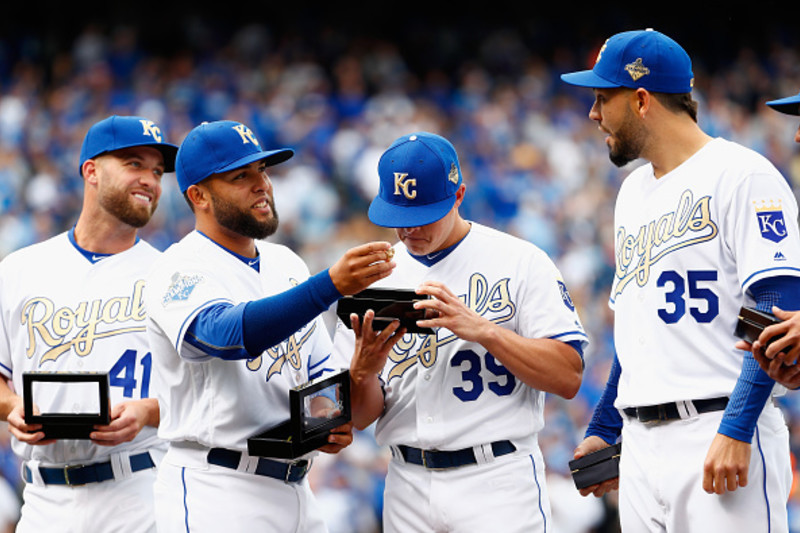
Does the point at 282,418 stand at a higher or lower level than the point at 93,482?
higher

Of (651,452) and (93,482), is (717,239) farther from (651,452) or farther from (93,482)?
(93,482)

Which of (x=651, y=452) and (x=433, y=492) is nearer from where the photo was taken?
(x=651, y=452)

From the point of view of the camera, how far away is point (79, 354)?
3.56 metres

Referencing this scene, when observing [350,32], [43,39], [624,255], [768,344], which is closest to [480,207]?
[350,32]

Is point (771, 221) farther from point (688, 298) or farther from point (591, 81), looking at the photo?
point (591, 81)

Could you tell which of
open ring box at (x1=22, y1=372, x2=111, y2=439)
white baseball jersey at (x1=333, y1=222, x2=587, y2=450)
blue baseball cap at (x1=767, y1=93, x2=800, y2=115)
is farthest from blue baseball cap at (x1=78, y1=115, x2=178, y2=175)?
blue baseball cap at (x1=767, y1=93, x2=800, y2=115)

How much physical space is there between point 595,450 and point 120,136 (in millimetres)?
2239

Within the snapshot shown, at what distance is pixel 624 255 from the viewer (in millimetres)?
3109

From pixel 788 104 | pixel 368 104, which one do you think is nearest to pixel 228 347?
pixel 788 104

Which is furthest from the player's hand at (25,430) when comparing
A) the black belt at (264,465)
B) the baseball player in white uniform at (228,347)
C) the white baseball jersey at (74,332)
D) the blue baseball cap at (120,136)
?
the blue baseball cap at (120,136)

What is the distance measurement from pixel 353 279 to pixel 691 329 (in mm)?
1013

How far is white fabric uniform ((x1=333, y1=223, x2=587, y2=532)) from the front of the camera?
305 cm

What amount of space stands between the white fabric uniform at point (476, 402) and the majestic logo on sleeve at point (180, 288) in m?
0.72

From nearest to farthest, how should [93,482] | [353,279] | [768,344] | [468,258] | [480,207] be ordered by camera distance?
[768,344]
[353,279]
[468,258]
[93,482]
[480,207]
